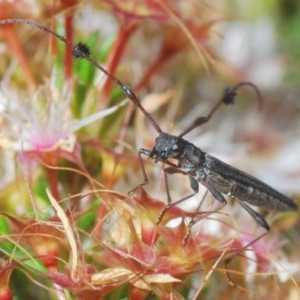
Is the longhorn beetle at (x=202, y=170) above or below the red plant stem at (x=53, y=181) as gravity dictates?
above

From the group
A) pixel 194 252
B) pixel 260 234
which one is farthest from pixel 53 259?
pixel 260 234

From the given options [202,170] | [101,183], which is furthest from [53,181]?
[202,170]

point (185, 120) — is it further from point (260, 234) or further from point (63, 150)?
point (63, 150)

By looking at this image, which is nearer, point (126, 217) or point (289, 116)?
point (126, 217)

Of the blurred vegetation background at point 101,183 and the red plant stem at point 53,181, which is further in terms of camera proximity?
the red plant stem at point 53,181

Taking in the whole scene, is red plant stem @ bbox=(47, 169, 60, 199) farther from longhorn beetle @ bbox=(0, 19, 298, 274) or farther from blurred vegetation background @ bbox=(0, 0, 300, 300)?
longhorn beetle @ bbox=(0, 19, 298, 274)

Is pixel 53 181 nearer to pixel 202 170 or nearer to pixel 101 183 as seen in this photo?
pixel 101 183

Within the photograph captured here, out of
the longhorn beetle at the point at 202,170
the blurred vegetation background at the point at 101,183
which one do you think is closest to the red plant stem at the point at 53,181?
the blurred vegetation background at the point at 101,183

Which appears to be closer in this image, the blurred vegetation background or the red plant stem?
the blurred vegetation background

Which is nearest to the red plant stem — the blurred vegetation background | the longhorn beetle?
the blurred vegetation background

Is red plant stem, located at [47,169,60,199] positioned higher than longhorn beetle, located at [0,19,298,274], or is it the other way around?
longhorn beetle, located at [0,19,298,274]

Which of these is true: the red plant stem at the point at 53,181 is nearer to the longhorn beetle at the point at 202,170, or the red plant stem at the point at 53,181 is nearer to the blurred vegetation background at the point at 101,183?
the blurred vegetation background at the point at 101,183
